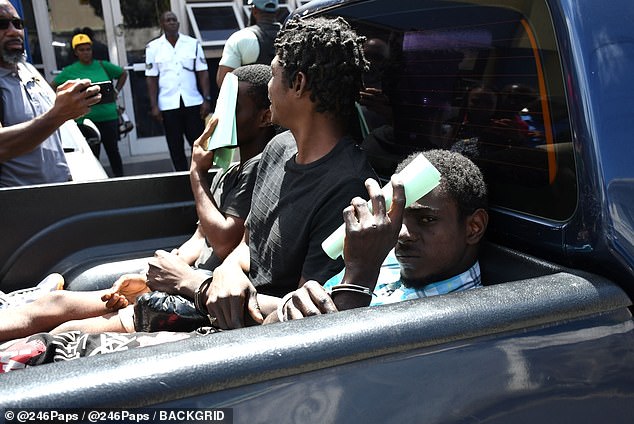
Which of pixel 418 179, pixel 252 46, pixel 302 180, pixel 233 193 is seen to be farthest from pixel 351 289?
pixel 252 46

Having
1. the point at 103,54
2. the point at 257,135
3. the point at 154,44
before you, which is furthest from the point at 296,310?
the point at 103,54

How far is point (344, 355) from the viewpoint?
3.82ft

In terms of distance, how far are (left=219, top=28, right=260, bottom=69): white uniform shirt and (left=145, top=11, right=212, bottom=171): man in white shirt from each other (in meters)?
2.38

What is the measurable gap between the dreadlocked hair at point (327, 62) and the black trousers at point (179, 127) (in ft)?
16.6

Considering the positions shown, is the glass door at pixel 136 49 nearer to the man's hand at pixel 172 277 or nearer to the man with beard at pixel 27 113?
the man with beard at pixel 27 113

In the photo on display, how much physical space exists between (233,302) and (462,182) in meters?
0.74

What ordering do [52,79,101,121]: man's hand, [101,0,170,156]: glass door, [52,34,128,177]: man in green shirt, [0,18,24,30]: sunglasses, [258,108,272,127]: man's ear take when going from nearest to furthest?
[258,108,272,127]: man's ear, [52,79,101,121]: man's hand, [0,18,24,30]: sunglasses, [52,34,128,177]: man in green shirt, [101,0,170,156]: glass door

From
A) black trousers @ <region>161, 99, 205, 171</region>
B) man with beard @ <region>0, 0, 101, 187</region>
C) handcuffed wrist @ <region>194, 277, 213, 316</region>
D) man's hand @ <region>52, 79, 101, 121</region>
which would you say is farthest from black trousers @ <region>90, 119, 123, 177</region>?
handcuffed wrist @ <region>194, 277, 213, 316</region>

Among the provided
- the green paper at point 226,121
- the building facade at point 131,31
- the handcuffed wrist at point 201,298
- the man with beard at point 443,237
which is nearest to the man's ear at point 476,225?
the man with beard at point 443,237

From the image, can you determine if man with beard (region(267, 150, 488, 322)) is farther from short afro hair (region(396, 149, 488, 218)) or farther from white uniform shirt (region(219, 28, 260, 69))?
white uniform shirt (region(219, 28, 260, 69))

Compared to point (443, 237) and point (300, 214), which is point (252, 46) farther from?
point (443, 237)

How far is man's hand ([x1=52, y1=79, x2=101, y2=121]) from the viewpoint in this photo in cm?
302

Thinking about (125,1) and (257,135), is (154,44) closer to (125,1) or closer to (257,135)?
(125,1)

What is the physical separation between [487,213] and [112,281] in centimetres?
168
